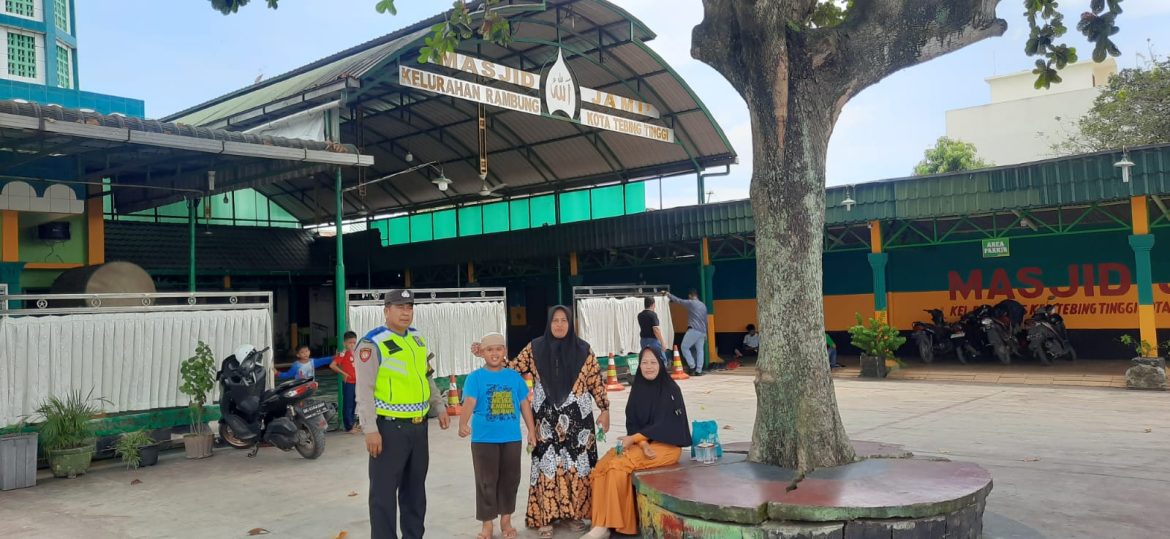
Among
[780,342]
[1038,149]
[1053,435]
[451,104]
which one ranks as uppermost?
[1038,149]

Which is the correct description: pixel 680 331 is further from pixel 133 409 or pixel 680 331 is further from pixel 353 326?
pixel 133 409

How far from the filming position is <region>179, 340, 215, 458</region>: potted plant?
9008mm

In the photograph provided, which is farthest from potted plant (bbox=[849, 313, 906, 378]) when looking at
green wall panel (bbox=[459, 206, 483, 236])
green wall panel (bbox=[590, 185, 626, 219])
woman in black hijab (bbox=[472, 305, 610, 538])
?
green wall panel (bbox=[459, 206, 483, 236])

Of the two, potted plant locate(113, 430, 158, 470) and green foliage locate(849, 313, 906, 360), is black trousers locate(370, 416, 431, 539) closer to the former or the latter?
potted plant locate(113, 430, 158, 470)

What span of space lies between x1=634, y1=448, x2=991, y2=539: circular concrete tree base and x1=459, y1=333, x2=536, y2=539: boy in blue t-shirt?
87cm

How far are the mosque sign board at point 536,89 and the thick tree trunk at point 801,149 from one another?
335 inches

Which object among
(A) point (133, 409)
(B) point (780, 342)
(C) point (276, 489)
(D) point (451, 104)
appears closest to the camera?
(B) point (780, 342)

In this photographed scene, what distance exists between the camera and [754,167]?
5676 millimetres

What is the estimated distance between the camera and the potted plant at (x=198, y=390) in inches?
355

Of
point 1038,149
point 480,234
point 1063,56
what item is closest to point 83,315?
point 1063,56

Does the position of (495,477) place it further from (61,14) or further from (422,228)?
(61,14)

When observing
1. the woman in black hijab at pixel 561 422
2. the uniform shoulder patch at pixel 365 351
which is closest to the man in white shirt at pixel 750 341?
the woman in black hijab at pixel 561 422

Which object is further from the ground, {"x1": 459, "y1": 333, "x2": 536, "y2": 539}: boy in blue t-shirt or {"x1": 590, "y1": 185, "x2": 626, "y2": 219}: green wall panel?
{"x1": 590, "y1": 185, "x2": 626, "y2": 219}: green wall panel

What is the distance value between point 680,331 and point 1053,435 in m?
13.7
